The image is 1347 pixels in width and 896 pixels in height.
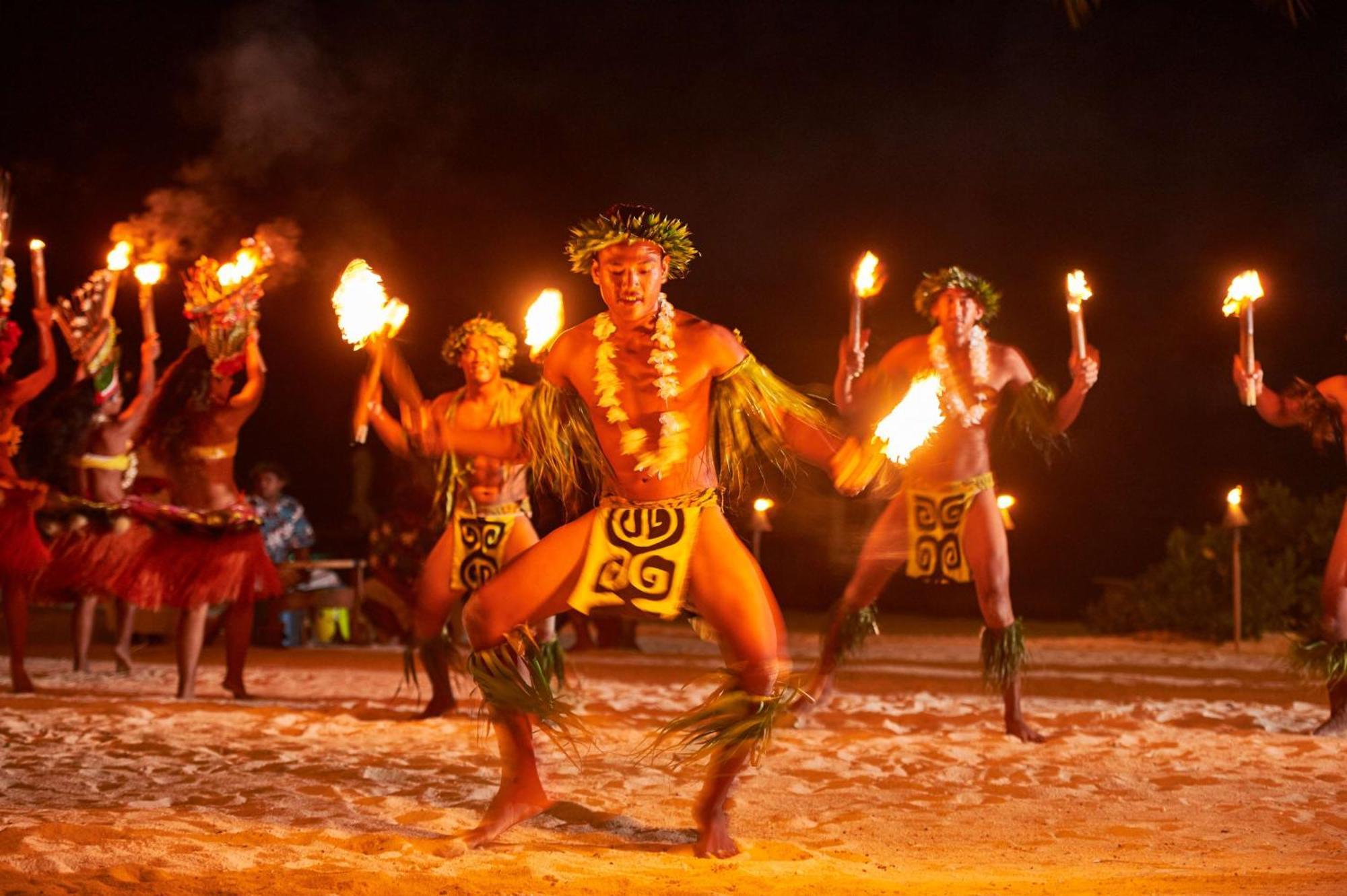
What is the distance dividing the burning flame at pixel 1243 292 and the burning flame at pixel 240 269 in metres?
4.65

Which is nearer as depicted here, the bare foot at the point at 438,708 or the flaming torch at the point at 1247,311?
the flaming torch at the point at 1247,311

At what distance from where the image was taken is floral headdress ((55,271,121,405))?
785cm

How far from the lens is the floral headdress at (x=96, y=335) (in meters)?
7.85

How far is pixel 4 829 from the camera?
12.0 ft

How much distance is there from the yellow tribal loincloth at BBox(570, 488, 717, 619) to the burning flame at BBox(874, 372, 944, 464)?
54 centimetres

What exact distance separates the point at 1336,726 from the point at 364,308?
14.4 ft

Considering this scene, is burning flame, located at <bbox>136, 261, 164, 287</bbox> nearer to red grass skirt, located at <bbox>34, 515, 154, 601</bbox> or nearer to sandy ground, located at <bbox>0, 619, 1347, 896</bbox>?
red grass skirt, located at <bbox>34, 515, 154, 601</bbox>

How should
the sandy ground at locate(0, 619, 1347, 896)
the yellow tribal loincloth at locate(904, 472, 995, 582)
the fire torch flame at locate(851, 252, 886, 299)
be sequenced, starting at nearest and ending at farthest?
1. the sandy ground at locate(0, 619, 1347, 896)
2. the fire torch flame at locate(851, 252, 886, 299)
3. the yellow tribal loincloth at locate(904, 472, 995, 582)

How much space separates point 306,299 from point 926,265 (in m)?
7.40

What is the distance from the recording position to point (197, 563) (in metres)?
7.38

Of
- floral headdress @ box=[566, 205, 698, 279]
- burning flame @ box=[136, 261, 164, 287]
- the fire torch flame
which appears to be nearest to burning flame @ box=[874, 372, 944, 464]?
floral headdress @ box=[566, 205, 698, 279]

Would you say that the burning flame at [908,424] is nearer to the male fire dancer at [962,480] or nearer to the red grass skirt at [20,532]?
the male fire dancer at [962,480]

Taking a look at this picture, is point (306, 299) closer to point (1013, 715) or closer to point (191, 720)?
point (191, 720)

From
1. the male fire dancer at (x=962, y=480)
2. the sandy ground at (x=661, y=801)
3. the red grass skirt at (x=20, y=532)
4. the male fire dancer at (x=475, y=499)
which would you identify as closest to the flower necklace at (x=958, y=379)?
the male fire dancer at (x=962, y=480)
